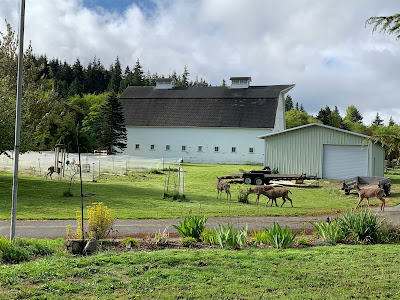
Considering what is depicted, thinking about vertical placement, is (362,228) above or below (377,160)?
below

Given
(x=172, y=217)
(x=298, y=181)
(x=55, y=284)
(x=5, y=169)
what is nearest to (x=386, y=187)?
(x=298, y=181)

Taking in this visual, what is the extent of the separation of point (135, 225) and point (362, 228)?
6111mm

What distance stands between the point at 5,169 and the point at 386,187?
85.0 ft

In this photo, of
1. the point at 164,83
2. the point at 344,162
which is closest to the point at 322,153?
the point at 344,162

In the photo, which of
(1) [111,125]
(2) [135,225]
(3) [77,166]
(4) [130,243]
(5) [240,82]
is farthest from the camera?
(5) [240,82]

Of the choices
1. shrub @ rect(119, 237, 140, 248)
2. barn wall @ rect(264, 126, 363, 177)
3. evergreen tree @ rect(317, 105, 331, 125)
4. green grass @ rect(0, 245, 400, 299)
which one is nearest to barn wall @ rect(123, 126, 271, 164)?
barn wall @ rect(264, 126, 363, 177)

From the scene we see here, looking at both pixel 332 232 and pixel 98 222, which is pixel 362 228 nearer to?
pixel 332 232

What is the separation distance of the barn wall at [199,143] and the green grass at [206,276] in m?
45.1

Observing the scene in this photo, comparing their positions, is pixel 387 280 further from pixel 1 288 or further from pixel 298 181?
pixel 298 181

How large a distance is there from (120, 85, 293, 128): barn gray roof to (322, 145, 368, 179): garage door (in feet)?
73.6

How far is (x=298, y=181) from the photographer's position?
2820 cm

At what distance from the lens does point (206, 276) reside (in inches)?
249

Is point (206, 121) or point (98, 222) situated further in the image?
point (206, 121)

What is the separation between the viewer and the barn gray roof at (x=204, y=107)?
55.0 m
